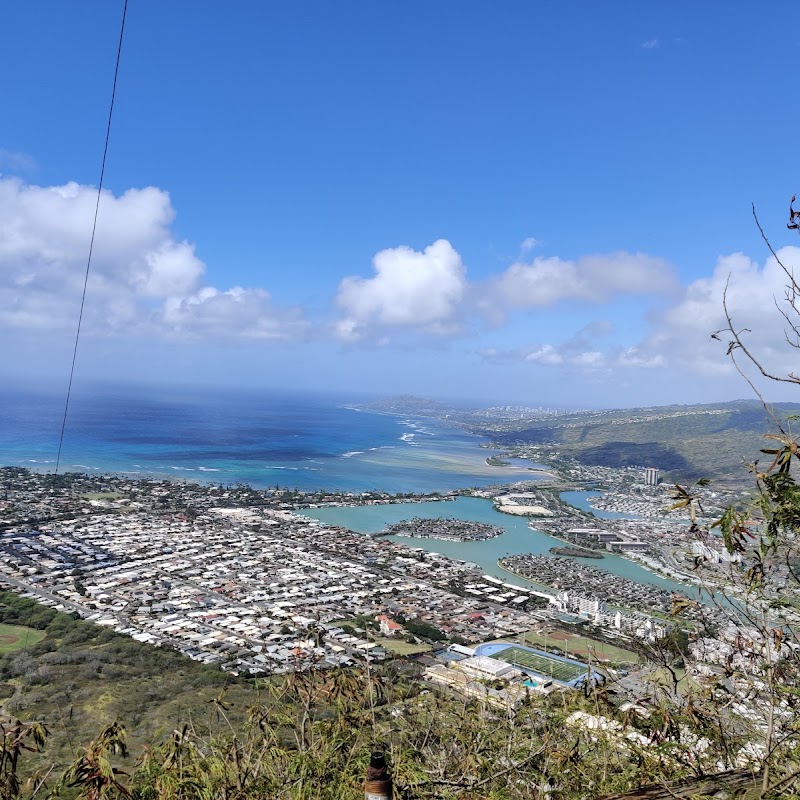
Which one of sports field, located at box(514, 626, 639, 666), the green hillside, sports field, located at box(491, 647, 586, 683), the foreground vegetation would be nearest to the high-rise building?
the green hillside

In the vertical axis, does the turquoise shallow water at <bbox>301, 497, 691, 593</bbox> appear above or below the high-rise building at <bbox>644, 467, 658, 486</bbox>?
below

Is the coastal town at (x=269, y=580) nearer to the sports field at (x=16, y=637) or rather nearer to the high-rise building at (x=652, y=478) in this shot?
the sports field at (x=16, y=637)

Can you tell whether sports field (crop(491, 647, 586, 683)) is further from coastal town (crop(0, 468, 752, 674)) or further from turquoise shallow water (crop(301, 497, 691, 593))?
turquoise shallow water (crop(301, 497, 691, 593))

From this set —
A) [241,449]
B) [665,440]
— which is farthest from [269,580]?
[665,440]

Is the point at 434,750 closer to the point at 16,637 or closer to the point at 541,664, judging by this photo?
the point at 541,664

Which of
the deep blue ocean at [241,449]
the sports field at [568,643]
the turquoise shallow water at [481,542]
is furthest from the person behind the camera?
the deep blue ocean at [241,449]

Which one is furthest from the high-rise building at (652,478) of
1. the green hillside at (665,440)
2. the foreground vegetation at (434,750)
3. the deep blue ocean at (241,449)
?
the foreground vegetation at (434,750)
